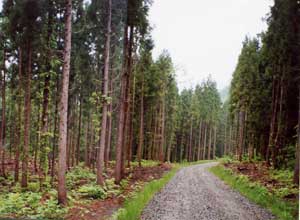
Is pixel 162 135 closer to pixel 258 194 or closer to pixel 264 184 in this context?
pixel 264 184

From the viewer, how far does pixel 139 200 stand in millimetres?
5574

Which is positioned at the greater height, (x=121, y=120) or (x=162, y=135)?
(x=121, y=120)

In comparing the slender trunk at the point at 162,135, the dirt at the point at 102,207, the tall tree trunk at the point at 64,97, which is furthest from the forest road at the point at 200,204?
the slender trunk at the point at 162,135

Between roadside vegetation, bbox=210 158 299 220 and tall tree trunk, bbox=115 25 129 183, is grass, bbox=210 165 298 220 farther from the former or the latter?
tall tree trunk, bbox=115 25 129 183

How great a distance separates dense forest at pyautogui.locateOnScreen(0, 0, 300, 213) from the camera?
7.05 m

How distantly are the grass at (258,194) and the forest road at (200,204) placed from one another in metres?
0.13

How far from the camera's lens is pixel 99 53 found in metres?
9.23

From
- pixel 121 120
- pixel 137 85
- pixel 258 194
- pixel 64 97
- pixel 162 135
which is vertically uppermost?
pixel 137 85

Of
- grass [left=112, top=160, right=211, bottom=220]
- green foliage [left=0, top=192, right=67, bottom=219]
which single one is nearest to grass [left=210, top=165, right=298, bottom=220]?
grass [left=112, top=160, right=211, bottom=220]

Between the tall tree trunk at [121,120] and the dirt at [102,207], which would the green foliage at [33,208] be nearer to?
the dirt at [102,207]

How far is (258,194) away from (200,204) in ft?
3.76

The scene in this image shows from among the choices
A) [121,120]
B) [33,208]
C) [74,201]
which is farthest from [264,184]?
[33,208]

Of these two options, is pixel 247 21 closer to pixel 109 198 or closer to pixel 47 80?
pixel 109 198

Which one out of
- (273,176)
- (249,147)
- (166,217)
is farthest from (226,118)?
(166,217)
